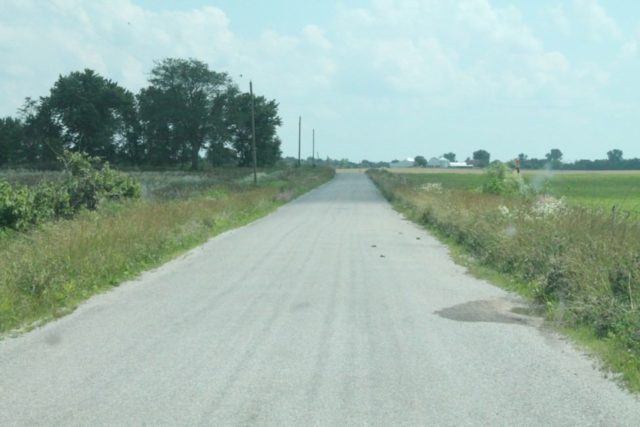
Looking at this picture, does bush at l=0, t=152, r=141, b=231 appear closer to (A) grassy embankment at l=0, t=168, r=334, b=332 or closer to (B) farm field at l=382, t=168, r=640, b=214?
(A) grassy embankment at l=0, t=168, r=334, b=332

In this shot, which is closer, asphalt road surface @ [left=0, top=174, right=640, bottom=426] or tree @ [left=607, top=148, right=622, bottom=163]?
asphalt road surface @ [left=0, top=174, right=640, bottom=426]

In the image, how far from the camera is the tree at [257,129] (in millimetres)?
104250

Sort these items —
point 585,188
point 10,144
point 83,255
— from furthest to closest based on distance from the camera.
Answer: point 10,144, point 585,188, point 83,255

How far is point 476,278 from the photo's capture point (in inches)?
602

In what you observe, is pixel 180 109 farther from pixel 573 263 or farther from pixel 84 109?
pixel 573 263

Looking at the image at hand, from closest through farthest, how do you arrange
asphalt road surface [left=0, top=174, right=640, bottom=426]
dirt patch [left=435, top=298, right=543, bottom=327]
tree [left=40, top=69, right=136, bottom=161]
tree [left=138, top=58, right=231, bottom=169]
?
1. asphalt road surface [left=0, top=174, right=640, bottom=426]
2. dirt patch [left=435, top=298, right=543, bottom=327]
3. tree [left=40, top=69, right=136, bottom=161]
4. tree [left=138, top=58, right=231, bottom=169]

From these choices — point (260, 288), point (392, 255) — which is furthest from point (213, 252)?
point (260, 288)

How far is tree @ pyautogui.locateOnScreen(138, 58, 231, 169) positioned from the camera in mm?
A: 97250

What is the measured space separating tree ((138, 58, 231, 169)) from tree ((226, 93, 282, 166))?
3340 mm

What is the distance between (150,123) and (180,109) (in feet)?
13.1

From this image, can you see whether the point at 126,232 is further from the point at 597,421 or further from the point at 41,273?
the point at 597,421

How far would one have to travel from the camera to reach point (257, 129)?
388 feet

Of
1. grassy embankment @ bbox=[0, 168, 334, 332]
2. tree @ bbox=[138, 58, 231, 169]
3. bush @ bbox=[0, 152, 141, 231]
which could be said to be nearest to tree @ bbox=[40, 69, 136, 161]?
tree @ bbox=[138, 58, 231, 169]

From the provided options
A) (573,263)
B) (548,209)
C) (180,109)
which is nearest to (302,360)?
(573,263)
